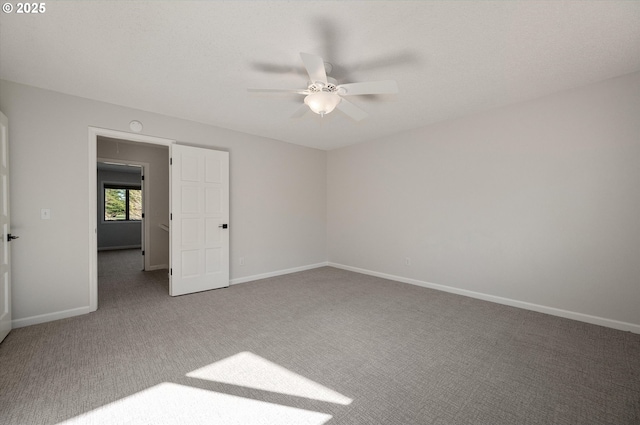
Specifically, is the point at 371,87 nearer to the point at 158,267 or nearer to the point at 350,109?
the point at 350,109

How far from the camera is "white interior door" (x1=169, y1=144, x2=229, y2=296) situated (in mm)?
3895

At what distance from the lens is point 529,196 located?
11.0ft

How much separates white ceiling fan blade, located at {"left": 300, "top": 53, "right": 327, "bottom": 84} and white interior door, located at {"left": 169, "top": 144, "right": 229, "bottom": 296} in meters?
2.62

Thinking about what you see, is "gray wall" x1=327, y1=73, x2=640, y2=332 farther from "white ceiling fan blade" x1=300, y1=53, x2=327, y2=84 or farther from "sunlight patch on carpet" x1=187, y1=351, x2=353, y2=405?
"sunlight patch on carpet" x1=187, y1=351, x2=353, y2=405

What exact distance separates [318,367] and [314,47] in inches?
104

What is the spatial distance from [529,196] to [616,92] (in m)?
1.28

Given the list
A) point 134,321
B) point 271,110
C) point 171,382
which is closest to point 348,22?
point 271,110

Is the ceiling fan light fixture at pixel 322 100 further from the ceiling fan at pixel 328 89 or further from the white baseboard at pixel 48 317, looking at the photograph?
the white baseboard at pixel 48 317

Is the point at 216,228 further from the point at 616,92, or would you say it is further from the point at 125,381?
the point at 616,92

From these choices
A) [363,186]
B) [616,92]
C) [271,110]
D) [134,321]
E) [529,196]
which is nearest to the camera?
[616,92]

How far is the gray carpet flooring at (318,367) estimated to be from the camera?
1.67 meters

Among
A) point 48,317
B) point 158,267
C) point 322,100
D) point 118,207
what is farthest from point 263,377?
point 118,207

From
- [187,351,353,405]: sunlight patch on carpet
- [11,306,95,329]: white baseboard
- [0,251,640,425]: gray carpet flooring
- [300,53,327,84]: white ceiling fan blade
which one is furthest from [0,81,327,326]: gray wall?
[300,53,327,84]: white ceiling fan blade

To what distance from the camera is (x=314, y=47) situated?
225cm
